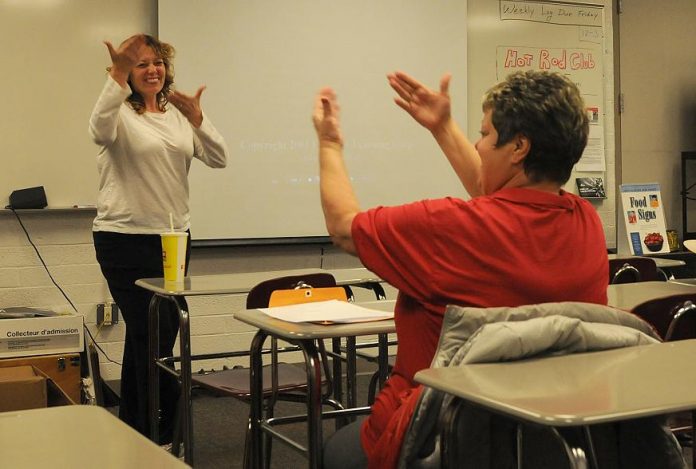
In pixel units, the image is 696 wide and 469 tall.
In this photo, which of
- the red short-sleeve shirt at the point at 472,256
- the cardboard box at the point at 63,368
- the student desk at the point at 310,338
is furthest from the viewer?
the cardboard box at the point at 63,368

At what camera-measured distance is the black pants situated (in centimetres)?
333

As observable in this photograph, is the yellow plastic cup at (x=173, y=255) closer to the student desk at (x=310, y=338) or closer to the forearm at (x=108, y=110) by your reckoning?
the forearm at (x=108, y=110)

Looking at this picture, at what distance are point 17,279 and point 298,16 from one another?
211 centimetres

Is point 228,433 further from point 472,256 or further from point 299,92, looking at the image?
point 472,256

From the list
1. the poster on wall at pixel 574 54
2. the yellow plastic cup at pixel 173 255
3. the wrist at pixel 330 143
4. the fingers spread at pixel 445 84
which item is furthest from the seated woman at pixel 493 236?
the poster on wall at pixel 574 54

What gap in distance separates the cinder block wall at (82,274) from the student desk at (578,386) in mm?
3398

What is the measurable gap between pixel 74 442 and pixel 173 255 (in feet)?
6.35

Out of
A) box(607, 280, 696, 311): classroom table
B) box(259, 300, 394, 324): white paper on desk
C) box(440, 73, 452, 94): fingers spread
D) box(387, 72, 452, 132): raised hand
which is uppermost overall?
box(440, 73, 452, 94): fingers spread

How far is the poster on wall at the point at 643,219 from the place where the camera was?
5367 mm

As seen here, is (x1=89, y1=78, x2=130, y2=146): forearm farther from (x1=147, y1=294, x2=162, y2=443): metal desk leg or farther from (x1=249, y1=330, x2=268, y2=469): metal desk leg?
(x1=249, y1=330, x2=268, y2=469): metal desk leg

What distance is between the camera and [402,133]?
17.5 ft

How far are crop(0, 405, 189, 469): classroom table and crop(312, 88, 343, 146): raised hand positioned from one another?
0.84 metres

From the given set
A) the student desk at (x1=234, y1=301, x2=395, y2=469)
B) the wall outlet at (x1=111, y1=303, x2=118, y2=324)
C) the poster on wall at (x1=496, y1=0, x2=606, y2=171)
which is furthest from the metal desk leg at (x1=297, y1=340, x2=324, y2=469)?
the poster on wall at (x1=496, y1=0, x2=606, y2=171)

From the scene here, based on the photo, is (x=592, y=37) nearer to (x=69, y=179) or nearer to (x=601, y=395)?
(x=69, y=179)
